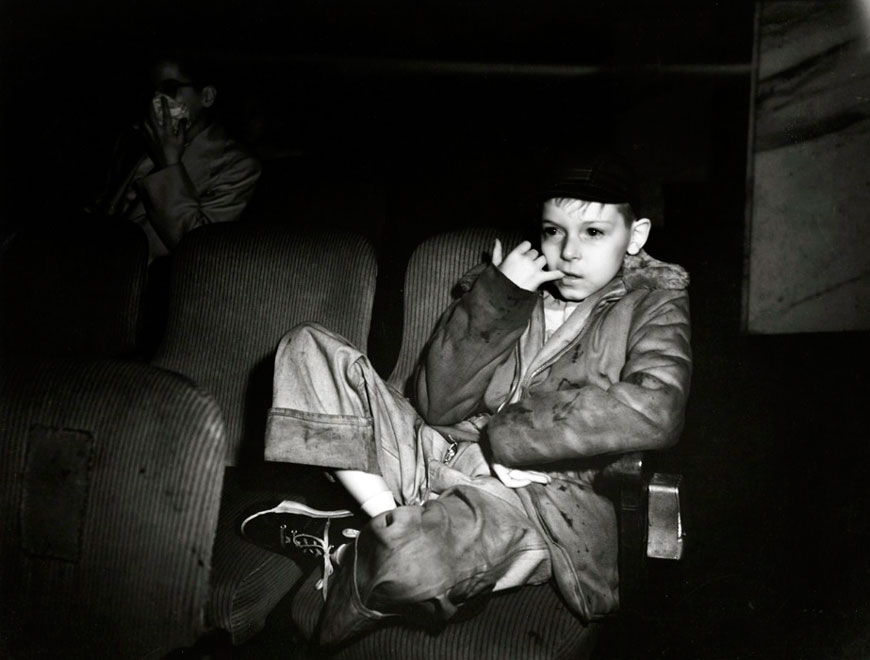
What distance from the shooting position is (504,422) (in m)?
0.89

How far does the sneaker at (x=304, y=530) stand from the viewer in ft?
2.98

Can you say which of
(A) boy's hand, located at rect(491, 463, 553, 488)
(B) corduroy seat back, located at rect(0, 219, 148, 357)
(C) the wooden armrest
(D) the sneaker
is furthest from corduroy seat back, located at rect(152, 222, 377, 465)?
(C) the wooden armrest

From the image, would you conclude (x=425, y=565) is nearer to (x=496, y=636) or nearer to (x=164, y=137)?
(x=496, y=636)

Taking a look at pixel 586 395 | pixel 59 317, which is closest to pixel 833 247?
pixel 586 395

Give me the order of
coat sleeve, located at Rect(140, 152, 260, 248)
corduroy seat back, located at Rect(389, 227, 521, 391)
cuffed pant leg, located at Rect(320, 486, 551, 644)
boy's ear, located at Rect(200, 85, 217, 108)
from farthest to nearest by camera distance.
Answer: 1. boy's ear, located at Rect(200, 85, 217, 108)
2. coat sleeve, located at Rect(140, 152, 260, 248)
3. corduroy seat back, located at Rect(389, 227, 521, 391)
4. cuffed pant leg, located at Rect(320, 486, 551, 644)

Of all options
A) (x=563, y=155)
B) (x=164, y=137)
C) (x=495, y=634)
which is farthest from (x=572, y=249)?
(x=164, y=137)

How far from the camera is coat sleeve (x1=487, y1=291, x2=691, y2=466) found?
842mm

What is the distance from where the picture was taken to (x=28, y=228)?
56.9 inches

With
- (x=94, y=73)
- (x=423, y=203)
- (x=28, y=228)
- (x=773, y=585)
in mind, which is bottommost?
(x=773, y=585)

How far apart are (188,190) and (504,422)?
99cm

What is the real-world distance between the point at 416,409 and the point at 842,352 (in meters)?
0.79

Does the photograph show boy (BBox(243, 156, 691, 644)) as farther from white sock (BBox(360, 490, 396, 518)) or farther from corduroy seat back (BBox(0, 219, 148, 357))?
corduroy seat back (BBox(0, 219, 148, 357))

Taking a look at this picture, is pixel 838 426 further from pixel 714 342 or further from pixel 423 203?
A: pixel 423 203

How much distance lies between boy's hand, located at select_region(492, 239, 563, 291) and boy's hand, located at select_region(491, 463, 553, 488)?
9.6 inches
